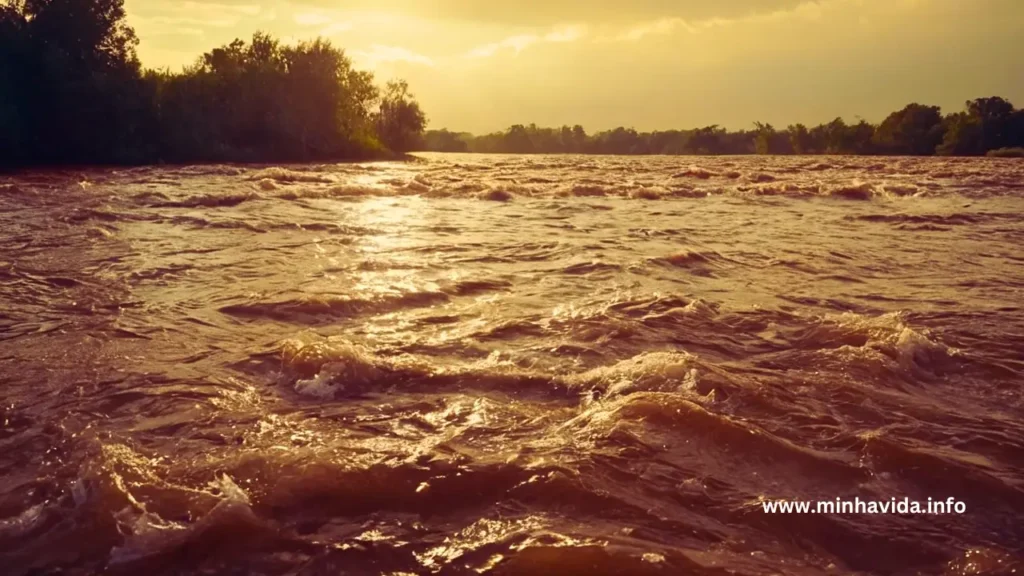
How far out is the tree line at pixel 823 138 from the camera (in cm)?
6800

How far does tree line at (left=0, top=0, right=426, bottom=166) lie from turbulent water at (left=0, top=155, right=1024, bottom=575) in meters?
33.4

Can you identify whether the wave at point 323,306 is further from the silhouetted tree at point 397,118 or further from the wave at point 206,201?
the silhouetted tree at point 397,118

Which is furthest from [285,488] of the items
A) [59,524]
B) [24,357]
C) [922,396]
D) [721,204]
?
[721,204]

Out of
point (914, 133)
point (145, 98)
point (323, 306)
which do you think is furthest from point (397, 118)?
point (323, 306)

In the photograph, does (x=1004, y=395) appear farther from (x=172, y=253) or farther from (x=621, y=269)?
(x=172, y=253)

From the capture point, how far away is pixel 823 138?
85188 mm

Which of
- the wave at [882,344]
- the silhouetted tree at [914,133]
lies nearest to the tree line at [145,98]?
the wave at [882,344]

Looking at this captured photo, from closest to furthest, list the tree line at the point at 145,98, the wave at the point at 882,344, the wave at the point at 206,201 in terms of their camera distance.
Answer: the wave at the point at 882,344, the wave at the point at 206,201, the tree line at the point at 145,98


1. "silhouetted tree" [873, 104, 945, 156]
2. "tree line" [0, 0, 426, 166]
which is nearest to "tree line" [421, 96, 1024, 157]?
"silhouetted tree" [873, 104, 945, 156]

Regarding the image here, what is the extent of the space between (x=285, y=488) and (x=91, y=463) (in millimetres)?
1055

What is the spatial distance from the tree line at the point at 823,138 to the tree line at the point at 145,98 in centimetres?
2810

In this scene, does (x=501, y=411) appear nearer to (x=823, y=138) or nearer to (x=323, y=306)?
(x=323, y=306)

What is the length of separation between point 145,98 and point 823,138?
6993 cm

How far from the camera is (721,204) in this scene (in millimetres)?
20703
